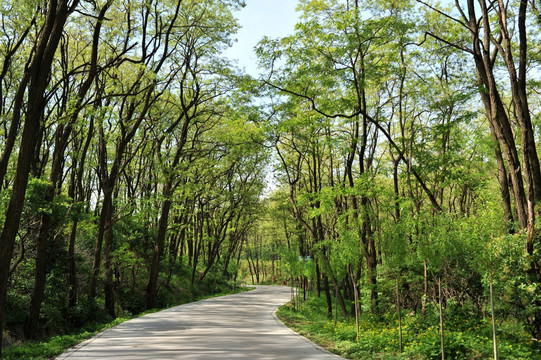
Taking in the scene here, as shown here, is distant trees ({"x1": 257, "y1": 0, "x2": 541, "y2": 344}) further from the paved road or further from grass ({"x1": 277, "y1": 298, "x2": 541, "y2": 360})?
the paved road

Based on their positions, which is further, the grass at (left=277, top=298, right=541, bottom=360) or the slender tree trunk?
the slender tree trunk

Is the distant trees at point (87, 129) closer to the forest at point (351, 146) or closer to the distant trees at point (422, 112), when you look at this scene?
the forest at point (351, 146)

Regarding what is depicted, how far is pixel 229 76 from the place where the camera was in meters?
21.7

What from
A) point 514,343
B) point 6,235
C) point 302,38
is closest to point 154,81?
point 302,38

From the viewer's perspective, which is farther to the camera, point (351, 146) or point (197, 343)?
point (351, 146)

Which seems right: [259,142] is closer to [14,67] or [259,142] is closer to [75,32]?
[75,32]

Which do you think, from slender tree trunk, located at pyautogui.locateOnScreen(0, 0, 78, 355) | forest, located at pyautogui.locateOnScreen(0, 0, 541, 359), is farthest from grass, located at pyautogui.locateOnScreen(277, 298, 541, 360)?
slender tree trunk, located at pyautogui.locateOnScreen(0, 0, 78, 355)

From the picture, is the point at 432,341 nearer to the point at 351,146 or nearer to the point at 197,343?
the point at 197,343

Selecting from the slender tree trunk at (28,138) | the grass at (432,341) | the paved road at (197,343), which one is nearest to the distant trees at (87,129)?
the slender tree trunk at (28,138)

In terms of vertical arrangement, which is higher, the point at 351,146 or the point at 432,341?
the point at 351,146

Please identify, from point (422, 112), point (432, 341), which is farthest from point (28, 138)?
point (422, 112)

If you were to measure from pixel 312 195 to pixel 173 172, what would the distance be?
876 centimetres

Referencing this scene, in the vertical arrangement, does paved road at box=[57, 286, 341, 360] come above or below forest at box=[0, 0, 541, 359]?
below

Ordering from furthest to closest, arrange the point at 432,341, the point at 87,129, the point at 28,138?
1. the point at 87,129
2. the point at 28,138
3. the point at 432,341
